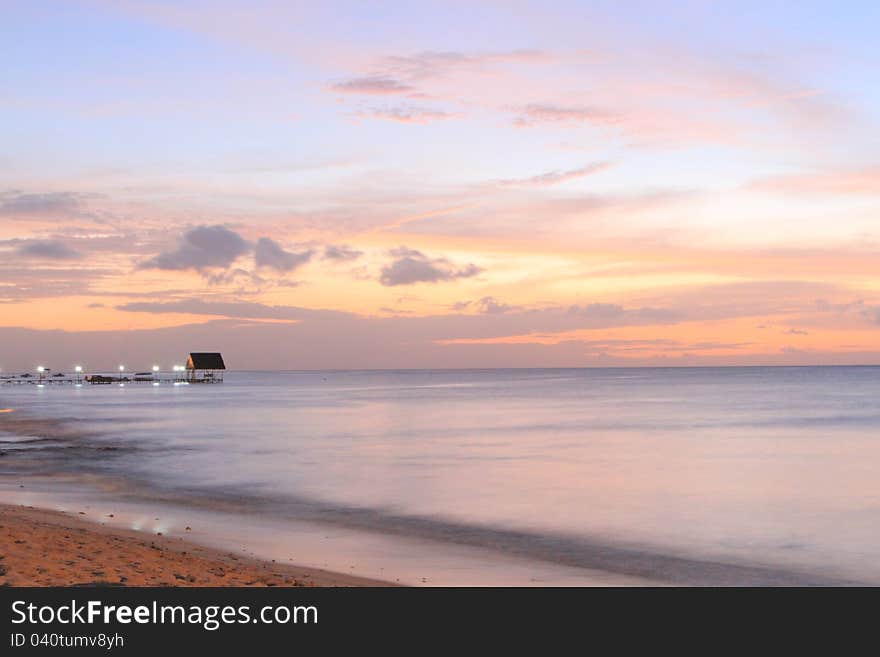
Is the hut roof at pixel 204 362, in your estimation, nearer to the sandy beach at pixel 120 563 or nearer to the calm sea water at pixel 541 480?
the calm sea water at pixel 541 480

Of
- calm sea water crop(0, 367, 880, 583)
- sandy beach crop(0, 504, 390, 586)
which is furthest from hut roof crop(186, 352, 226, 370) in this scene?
sandy beach crop(0, 504, 390, 586)

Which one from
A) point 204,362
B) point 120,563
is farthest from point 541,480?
point 204,362

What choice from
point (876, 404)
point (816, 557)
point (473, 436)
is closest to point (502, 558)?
point (816, 557)

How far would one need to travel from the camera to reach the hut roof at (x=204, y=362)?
504ft

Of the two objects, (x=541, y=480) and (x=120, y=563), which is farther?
(x=541, y=480)

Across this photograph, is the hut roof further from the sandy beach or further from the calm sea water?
the sandy beach

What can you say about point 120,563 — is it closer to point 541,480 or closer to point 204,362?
point 541,480

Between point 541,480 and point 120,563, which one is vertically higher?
point 120,563

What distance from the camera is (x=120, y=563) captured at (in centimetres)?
1192

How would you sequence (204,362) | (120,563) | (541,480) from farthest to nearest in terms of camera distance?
(204,362) < (541,480) < (120,563)

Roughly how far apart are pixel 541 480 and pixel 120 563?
786 inches
